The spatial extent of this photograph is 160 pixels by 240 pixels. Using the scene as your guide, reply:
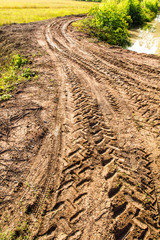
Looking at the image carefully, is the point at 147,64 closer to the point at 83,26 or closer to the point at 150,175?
the point at 150,175

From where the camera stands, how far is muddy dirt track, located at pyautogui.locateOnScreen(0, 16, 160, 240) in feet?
8.79

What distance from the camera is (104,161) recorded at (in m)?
3.58

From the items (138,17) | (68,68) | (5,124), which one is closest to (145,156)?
(5,124)

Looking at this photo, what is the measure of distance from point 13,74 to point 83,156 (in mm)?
5972

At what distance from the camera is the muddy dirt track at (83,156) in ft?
8.79

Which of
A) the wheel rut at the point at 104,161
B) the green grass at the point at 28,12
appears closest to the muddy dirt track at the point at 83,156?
the wheel rut at the point at 104,161

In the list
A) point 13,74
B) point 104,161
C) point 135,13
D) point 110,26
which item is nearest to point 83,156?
point 104,161

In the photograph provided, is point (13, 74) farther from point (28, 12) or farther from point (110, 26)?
point (28, 12)

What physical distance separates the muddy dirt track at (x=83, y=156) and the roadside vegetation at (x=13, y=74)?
46cm

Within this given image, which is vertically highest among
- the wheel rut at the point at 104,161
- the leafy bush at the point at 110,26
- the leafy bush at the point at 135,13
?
the leafy bush at the point at 135,13

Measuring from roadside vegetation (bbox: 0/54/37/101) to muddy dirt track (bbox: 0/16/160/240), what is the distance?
1.50 ft

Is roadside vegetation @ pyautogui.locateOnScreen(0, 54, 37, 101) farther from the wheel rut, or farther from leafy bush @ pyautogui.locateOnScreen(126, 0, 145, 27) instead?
leafy bush @ pyautogui.locateOnScreen(126, 0, 145, 27)

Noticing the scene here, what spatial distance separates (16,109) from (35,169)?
2.55m

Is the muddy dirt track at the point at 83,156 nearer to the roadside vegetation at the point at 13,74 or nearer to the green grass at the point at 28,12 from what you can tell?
the roadside vegetation at the point at 13,74
